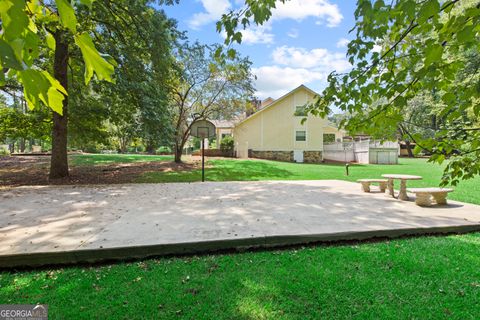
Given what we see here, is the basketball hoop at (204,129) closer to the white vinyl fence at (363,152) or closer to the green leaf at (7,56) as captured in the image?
the white vinyl fence at (363,152)

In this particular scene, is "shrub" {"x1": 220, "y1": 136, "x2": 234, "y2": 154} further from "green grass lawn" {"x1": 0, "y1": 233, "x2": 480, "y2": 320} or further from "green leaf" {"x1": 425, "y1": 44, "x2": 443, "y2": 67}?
"green leaf" {"x1": 425, "y1": 44, "x2": 443, "y2": 67}

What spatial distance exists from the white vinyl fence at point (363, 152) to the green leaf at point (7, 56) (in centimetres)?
2071

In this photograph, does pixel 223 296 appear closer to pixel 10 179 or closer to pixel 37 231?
pixel 37 231

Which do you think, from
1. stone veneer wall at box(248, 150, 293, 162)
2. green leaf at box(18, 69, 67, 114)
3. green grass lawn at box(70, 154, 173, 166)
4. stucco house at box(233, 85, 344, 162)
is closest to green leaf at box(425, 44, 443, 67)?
green leaf at box(18, 69, 67, 114)

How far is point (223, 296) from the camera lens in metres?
2.27

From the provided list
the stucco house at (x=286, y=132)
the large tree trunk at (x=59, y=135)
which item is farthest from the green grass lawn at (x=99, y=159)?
the stucco house at (x=286, y=132)

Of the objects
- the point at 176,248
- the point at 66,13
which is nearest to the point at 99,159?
the point at 176,248

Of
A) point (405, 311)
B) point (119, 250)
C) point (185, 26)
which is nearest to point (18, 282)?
point (119, 250)

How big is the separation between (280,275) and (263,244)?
2.44 feet

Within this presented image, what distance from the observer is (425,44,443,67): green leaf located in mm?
1374

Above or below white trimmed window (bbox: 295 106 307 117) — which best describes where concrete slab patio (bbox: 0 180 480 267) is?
below

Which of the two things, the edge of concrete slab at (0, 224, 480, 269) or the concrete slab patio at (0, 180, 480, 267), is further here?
the concrete slab patio at (0, 180, 480, 267)

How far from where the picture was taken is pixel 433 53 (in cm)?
140

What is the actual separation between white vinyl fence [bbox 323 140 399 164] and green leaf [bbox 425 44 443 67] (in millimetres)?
19208
